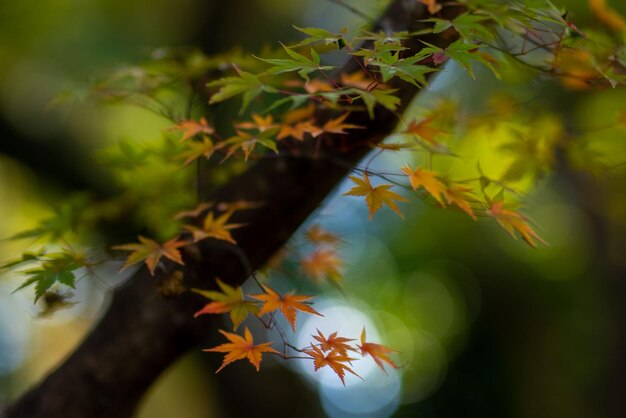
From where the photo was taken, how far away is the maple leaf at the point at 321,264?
4.48 feet

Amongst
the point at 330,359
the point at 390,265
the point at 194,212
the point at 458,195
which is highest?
the point at 390,265

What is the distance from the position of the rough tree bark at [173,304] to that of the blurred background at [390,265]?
1.16 m

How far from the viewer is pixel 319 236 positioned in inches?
52.3

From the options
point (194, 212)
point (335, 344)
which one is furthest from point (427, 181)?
point (194, 212)

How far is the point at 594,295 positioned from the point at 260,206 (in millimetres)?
4859

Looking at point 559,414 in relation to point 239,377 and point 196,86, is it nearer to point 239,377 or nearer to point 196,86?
point 239,377

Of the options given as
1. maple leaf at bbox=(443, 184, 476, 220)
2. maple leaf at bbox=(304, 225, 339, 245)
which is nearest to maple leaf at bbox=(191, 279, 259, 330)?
maple leaf at bbox=(443, 184, 476, 220)

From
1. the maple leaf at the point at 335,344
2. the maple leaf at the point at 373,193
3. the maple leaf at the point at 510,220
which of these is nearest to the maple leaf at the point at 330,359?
the maple leaf at the point at 335,344

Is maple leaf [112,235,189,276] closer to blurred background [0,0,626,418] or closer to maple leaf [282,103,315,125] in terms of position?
maple leaf [282,103,315,125]

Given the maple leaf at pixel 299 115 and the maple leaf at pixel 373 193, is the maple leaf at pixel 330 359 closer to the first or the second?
the maple leaf at pixel 373 193

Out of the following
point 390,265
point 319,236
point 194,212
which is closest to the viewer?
point 194,212

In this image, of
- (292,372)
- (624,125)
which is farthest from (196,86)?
(292,372)

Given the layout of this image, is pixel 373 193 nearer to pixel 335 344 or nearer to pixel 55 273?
pixel 335 344

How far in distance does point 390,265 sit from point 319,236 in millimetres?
5293
